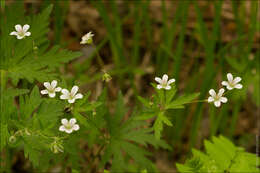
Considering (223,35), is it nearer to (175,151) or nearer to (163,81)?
(175,151)

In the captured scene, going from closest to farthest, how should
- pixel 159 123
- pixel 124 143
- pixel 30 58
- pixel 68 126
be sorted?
pixel 68 126 → pixel 159 123 → pixel 30 58 → pixel 124 143

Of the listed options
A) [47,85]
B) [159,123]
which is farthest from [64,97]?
[159,123]

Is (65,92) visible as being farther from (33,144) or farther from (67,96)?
(33,144)

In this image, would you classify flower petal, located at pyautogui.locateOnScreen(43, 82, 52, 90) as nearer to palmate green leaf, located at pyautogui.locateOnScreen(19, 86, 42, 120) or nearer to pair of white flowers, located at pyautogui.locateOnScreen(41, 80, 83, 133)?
pair of white flowers, located at pyautogui.locateOnScreen(41, 80, 83, 133)

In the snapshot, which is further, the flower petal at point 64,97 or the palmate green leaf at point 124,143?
the palmate green leaf at point 124,143

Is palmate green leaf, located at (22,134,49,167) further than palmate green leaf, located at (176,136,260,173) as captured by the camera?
No

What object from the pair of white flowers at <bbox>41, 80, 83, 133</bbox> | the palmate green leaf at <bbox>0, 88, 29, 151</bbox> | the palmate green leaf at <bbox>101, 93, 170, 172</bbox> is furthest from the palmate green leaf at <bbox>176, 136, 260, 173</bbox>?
the palmate green leaf at <bbox>0, 88, 29, 151</bbox>

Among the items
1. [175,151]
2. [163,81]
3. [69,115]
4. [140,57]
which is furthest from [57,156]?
[140,57]

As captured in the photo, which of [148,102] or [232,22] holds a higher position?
[232,22]

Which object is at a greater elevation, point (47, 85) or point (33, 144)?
point (47, 85)

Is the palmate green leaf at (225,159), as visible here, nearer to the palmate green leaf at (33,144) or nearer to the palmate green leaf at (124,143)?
the palmate green leaf at (124,143)

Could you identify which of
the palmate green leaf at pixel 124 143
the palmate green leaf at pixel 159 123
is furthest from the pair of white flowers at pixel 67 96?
the palmate green leaf at pixel 124 143
